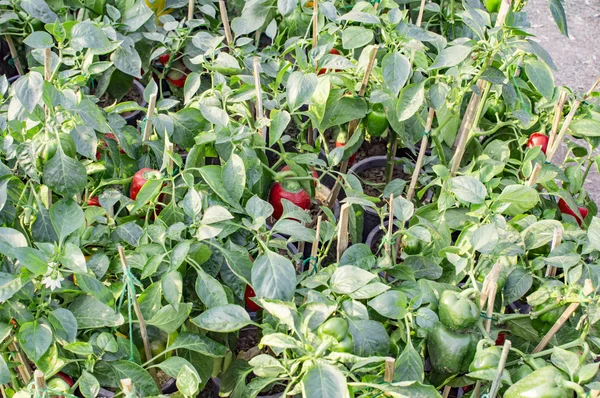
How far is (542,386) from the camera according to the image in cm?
99

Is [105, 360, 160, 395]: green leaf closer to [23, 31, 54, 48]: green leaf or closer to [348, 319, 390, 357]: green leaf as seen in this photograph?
[348, 319, 390, 357]: green leaf

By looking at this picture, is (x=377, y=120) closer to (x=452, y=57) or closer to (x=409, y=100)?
(x=409, y=100)

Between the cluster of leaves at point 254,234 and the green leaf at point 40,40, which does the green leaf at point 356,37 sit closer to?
the cluster of leaves at point 254,234

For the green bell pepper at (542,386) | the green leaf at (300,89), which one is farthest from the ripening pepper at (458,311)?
the green leaf at (300,89)

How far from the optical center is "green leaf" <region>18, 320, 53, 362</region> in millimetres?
1025

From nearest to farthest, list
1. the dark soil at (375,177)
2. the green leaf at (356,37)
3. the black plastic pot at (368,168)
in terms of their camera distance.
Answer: the green leaf at (356,37), the black plastic pot at (368,168), the dark soil at (375,177)

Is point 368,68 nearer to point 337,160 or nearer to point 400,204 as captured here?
point 337,160

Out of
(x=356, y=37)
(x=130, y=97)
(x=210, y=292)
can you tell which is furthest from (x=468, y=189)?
(x=130, y=97)

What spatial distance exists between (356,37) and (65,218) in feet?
2.48

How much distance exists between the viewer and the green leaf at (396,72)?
133 centimetres

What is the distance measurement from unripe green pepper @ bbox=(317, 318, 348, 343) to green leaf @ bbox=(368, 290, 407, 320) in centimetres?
10

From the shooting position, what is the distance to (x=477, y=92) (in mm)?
1458

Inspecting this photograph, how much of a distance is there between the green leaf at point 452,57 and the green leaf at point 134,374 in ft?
2.59

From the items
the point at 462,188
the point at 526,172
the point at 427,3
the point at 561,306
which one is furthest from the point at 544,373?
the point at 427,3
